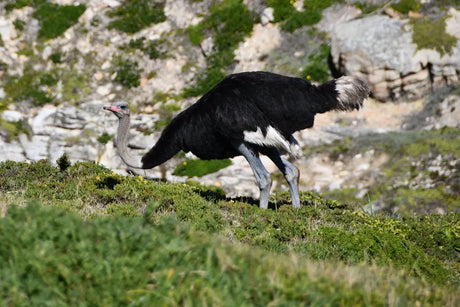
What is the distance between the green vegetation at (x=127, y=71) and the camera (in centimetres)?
1933

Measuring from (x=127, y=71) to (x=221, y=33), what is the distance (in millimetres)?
3205

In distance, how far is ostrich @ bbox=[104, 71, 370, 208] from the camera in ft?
33.1

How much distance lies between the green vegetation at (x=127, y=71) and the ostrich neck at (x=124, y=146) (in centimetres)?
757

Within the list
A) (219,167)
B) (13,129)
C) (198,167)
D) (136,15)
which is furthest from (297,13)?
(13,129)

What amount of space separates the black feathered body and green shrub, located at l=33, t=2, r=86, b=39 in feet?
37.7

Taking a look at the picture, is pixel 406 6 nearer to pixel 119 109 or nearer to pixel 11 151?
pixel 119 109

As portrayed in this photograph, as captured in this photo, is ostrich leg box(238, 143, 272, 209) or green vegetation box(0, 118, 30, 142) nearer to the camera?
ostrich leg box(238, 143, 272, 209)

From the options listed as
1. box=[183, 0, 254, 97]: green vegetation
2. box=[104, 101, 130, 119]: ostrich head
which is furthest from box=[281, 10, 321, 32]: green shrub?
box=[104, 101, 130, 119]: ostrich head

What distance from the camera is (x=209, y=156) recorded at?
419 inches

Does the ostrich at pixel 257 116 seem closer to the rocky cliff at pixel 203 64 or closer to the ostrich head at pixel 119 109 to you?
the ostrich head at pixel 119 109

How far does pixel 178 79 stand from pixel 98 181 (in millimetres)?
8338

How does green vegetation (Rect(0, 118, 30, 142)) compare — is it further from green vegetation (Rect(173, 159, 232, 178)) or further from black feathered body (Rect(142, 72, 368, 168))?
black feathered body (Rect(142, 72, 368, 168))

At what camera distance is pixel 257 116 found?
397 inches

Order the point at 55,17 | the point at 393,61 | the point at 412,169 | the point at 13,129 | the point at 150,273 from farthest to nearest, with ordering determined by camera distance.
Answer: the point at 55,17 < the point at 13,129 < the point at 393,61 < the point at 412,169 < the point at 150,273
